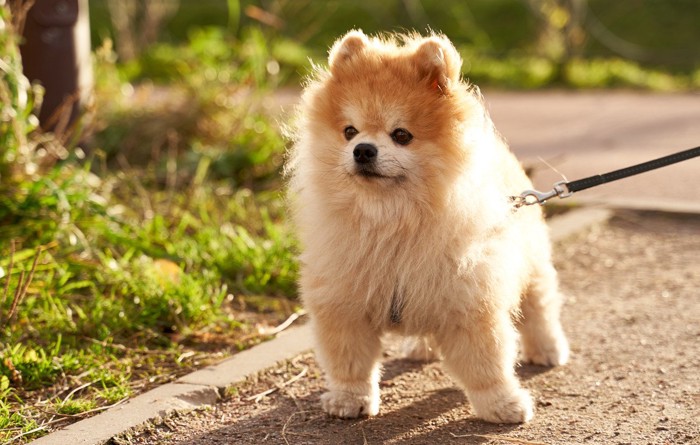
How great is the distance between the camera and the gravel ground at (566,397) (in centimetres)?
338

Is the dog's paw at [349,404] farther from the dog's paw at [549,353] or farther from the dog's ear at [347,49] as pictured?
the dog's ear at [347,49]

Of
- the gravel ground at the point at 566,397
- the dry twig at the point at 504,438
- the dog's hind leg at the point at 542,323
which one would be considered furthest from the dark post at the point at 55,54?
the dry twig at the point at 504,438

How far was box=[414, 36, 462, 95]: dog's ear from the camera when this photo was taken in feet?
10.9

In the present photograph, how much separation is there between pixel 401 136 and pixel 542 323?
1158 millimetres

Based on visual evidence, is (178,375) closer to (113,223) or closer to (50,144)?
(113,223)

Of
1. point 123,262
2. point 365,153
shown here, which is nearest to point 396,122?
point 365,153

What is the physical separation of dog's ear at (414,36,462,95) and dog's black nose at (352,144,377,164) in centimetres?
33

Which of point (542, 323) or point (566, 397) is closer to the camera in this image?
point (566, 397)

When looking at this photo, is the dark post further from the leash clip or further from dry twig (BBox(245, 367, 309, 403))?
the leash clip

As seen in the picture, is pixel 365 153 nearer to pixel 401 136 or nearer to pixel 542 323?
pixel 401 136

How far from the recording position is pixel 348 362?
348 cm

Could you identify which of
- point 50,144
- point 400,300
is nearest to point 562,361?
point 400,300

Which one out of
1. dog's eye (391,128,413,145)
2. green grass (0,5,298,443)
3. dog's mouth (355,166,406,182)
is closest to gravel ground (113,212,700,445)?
green grass (0,5,298,443)

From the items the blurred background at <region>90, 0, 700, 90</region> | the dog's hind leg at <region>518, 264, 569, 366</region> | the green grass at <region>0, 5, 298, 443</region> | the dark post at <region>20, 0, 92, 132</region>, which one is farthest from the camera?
the blurred background at <region>90, 0, 700, 90</region>
